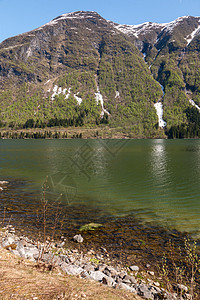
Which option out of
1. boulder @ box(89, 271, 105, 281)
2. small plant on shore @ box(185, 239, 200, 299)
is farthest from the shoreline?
boulder @ box(89, 271, 105, 281)

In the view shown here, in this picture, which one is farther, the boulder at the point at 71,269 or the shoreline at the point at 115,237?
the shoreline at the point at 115,237

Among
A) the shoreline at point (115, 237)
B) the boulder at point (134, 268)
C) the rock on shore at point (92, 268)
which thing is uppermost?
the rock on shore at point (92, 268)

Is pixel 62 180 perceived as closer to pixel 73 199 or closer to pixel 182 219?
pixel 73 199

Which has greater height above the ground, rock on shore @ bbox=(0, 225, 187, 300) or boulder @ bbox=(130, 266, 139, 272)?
rock on shore @ bbox=(0, 225, 187, 300)

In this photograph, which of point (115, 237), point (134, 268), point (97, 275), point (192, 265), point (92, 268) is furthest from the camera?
point (115, 237)

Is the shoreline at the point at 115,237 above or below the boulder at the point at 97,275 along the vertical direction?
below

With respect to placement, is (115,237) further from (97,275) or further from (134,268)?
(97,275)

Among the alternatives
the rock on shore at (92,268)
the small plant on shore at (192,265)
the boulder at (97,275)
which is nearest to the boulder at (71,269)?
the rock on shore at (92,268)

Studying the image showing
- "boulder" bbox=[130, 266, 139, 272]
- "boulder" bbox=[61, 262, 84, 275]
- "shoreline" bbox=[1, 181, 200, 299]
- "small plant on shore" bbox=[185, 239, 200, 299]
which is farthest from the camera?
"shoreline" bbox=[1, 181, 200, 299]

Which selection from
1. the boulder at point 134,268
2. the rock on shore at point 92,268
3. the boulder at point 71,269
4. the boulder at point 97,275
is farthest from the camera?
the boulder at point 134,268

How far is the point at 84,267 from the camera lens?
31.6 feet

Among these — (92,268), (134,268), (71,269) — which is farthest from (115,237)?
(71,269)

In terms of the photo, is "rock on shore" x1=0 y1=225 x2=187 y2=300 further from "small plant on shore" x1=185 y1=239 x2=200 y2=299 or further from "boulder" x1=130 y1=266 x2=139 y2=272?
"small plant on shore" x1=185 y1=239 x2=200 y2=299

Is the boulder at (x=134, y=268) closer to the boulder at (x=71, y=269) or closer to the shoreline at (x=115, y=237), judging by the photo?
Answer: the shoreline at (x=115, y=237)
